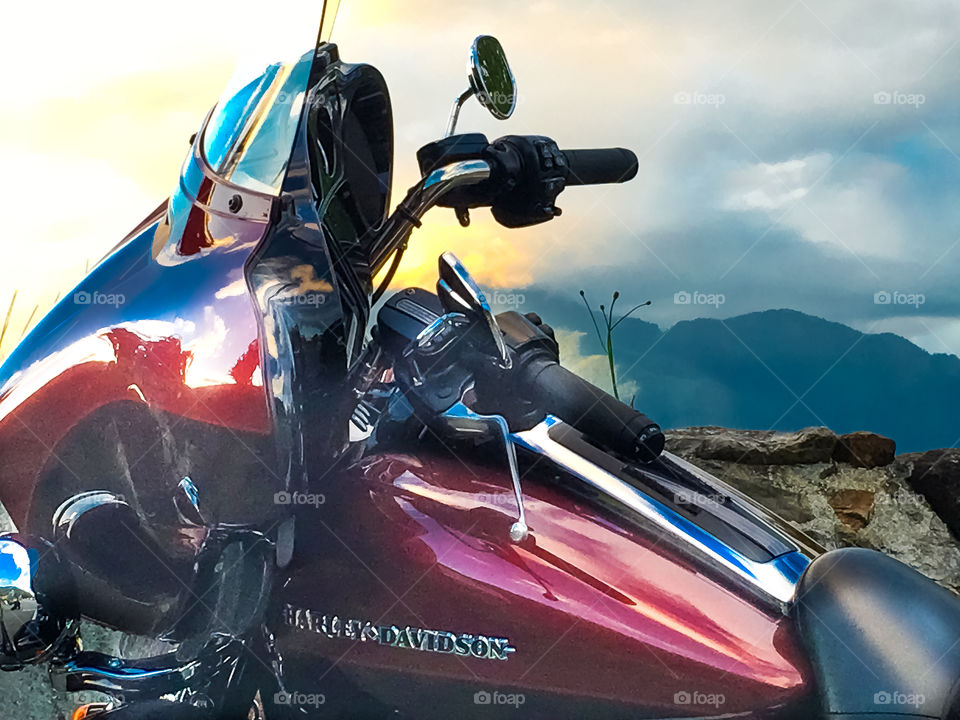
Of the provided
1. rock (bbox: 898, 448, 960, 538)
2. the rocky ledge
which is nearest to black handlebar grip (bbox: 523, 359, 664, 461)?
the rocky ledge

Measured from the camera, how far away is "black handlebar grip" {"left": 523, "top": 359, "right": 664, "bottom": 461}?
43.4 inches

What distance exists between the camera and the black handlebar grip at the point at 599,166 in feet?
4.63

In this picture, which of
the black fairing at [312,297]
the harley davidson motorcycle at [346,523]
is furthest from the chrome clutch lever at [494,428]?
the black fairing at [312,297]

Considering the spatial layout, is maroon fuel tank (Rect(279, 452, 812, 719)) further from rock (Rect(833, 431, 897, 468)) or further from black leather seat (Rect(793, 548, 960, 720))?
rock (Rect(833, 431, 897, 468))

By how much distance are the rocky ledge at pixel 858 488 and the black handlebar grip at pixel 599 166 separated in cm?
139

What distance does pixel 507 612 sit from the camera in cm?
102

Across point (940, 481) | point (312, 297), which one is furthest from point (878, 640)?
point (940, 481)

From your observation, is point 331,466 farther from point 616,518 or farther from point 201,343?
point 616,518

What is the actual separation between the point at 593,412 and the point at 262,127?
49 centimetres

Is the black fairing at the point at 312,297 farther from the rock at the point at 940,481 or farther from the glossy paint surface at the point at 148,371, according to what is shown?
the rock at the point at 940,481

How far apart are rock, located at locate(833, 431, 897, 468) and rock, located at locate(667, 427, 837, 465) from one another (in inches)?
1.5

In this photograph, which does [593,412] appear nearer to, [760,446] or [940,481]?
[760,446]

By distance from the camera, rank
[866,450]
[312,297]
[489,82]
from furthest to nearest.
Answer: [866,450], [489,82], [312,297]

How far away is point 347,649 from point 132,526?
279mm
